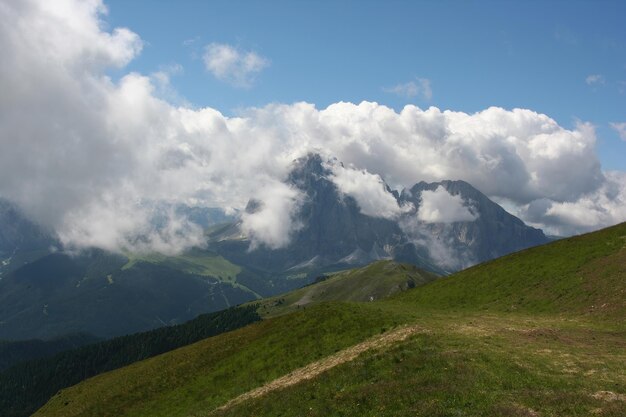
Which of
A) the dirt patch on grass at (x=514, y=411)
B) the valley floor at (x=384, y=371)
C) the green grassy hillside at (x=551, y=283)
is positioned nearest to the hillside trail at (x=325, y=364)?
the valley floor at (x=384, y=371)

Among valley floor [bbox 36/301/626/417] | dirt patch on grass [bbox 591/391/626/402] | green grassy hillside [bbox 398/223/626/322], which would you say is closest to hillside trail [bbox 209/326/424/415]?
valley floor [bbox 36/301/626/417]

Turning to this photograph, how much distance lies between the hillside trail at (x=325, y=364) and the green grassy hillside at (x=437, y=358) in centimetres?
21

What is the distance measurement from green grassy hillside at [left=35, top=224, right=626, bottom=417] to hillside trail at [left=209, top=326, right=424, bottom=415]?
0.21m

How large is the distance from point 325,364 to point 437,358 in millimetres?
11740

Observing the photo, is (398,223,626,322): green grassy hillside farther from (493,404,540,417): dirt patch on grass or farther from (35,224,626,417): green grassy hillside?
(493,404,540,417): dirt patch on grass

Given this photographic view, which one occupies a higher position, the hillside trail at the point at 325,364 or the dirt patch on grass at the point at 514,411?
the hillside trail at the point at 325,364

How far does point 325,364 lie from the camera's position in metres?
41.4

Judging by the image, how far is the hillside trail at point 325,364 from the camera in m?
40.1

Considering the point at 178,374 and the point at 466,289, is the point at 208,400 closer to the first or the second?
the point at 178,374

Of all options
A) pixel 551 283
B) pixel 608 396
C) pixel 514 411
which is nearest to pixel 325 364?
pixel 514 411

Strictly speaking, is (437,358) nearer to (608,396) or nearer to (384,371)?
(384,371)

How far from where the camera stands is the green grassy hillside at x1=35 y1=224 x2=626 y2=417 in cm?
2747

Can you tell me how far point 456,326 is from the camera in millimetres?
45969

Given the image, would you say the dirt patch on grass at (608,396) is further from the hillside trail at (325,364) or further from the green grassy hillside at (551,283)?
the green grassy hillside at (551,283)
